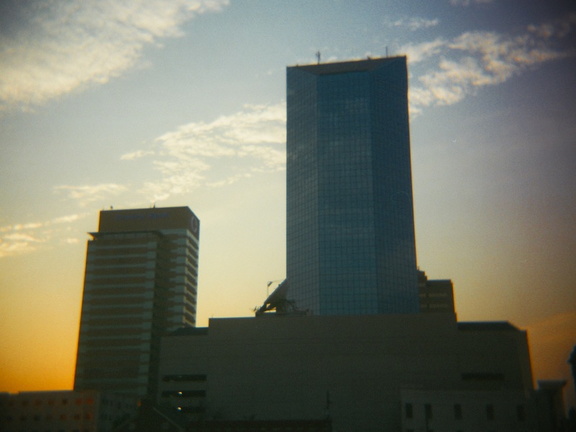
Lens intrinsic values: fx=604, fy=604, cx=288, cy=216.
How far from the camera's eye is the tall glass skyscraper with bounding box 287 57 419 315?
17738 cm

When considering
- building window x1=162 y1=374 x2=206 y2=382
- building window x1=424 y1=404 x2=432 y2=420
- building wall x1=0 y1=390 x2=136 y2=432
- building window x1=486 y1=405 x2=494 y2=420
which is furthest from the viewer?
building wall x1=0 y1=390 x2=136 y2=432

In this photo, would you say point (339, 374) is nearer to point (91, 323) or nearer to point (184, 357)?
point (184, 357)

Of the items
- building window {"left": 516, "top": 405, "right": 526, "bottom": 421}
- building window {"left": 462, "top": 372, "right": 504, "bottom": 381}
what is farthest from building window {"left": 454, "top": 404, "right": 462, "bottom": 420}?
building window {"left": 462, "top": 372, "right": 504, "bottom": 381}

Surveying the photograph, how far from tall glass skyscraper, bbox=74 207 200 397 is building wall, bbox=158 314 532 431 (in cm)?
4527

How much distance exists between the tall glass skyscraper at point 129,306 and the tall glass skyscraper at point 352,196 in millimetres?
40459

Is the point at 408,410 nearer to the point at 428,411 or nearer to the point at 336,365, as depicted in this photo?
the point at 428,411

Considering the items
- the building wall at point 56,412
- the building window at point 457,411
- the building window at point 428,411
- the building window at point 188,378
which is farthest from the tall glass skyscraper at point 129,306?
A: the building window at point 457,411

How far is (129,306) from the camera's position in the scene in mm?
183250

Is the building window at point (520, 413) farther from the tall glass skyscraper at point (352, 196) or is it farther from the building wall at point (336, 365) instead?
the tall glass skyscraper at point (352, 196)

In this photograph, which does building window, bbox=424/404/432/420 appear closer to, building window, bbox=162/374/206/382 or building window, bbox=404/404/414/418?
building window, bbox=404/404/414/418

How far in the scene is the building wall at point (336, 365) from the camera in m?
124

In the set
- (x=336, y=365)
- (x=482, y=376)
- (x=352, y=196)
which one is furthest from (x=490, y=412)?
(x=352, y=196)

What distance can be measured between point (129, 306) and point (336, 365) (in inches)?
3148

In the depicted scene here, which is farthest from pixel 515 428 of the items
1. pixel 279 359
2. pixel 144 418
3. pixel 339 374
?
pixel 144 418
